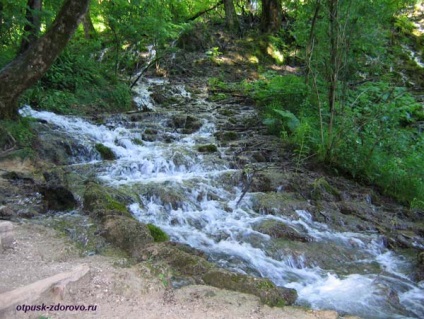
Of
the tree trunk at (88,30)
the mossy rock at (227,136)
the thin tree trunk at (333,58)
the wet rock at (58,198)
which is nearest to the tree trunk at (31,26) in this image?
the wet rock at (58,198)

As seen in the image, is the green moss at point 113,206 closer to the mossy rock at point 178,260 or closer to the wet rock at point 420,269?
the mossy rock at point 178,260

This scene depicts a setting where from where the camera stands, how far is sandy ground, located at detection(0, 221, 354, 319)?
3094 mm

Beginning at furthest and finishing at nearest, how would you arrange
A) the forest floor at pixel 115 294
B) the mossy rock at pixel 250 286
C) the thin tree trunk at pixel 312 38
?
the thin tree trunk at pixel 312 38 < the mossy rock at pixel 250 286 < the forest floor at pixel 115 294

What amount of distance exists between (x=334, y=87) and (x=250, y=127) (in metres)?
3.37

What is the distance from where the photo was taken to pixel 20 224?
4617mm

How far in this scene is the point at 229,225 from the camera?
6016 millimetres

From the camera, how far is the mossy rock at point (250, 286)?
3.62 m

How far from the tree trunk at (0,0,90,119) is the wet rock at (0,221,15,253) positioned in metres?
3.81

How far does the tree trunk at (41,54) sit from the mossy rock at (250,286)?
5.12m

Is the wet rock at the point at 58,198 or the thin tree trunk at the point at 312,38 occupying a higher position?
the thin tree trunk at the point at 312,38

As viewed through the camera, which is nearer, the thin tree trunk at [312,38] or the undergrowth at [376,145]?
the undergrowth at [376,145]

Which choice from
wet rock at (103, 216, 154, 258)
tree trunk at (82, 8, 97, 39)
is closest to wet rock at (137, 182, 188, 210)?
wet rock at (103, 216, 154, 258)

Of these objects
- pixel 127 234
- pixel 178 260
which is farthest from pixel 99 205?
pixel 178 260

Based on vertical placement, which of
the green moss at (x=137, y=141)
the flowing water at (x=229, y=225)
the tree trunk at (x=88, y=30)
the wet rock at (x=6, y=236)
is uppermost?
the tree trunk at (x=88, y=30)
